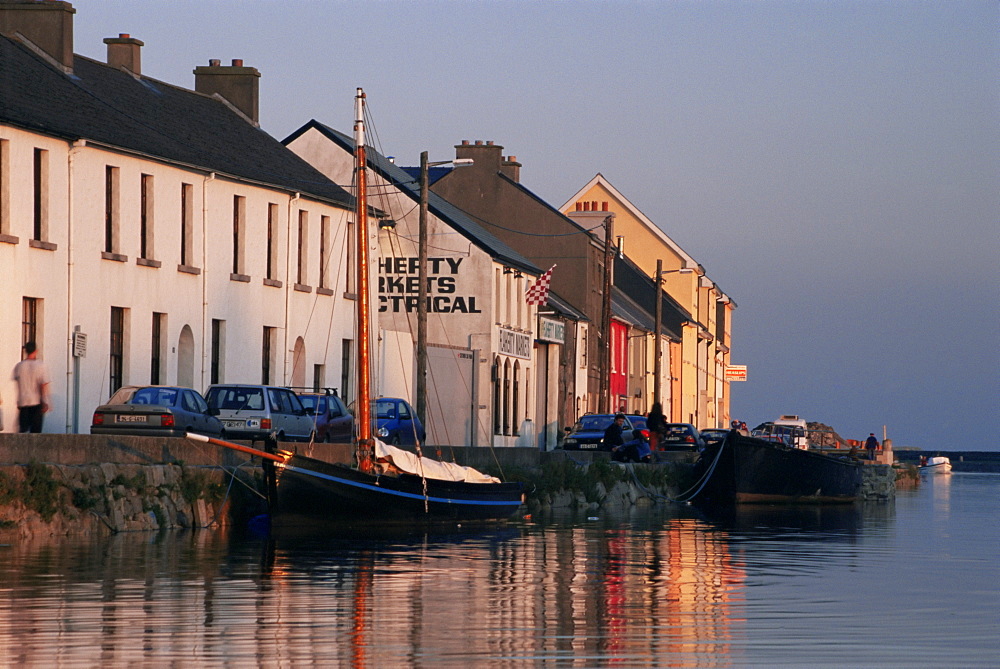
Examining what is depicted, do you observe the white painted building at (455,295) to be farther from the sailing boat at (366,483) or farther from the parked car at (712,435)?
the sailing boat at (366,483)

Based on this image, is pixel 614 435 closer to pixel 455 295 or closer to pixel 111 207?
pixel 455 295

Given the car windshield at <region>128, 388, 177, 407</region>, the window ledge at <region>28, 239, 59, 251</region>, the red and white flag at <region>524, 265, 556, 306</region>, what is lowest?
the car windshield at <region>128, 388, 177, 407</region>

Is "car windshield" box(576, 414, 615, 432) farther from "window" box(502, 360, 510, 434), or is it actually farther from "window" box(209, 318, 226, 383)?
"window" box(209, 318, 226, 383)

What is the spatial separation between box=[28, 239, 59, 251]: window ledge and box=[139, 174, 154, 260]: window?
13.2 feet

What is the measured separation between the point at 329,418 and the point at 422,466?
28.4 feet

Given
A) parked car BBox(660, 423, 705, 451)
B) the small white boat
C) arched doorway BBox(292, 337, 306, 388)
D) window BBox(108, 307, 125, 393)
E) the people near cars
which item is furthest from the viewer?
the small white boat

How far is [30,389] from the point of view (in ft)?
90.5

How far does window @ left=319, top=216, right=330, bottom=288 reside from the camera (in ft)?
163

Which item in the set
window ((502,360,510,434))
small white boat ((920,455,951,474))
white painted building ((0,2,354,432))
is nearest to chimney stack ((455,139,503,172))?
window ((502,360,510,434))

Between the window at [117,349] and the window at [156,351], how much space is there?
1032 mm

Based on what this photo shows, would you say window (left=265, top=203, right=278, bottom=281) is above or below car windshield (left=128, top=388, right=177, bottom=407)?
above

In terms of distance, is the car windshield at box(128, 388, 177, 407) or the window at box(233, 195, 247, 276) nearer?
the car windshield at box(128, 388, 177, 407)

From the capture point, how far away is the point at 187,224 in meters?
42.2

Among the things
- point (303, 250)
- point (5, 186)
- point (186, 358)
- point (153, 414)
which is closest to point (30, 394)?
point (153, 414)
